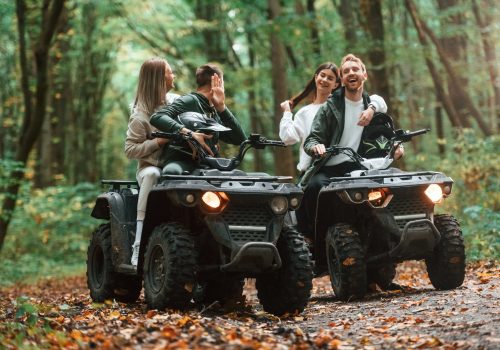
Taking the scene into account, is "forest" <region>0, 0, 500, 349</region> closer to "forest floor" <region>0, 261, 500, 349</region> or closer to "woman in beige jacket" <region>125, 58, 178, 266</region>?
"forest floor" <region>0, 261, 500, 349</region>

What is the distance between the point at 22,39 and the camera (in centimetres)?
1505

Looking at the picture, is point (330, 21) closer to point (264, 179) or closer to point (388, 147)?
point (388, 147)

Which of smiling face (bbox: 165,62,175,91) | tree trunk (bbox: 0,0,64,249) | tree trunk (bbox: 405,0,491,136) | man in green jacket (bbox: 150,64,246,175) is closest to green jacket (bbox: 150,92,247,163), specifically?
man in green jacket (bbox: 150,64,246,175)

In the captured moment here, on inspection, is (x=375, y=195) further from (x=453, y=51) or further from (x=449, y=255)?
(x=453, y=51)

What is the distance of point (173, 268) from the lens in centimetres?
643

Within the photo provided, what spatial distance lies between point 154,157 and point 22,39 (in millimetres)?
8340

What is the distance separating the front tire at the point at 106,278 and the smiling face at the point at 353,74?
9.72 feet

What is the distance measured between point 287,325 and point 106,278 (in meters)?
2.40

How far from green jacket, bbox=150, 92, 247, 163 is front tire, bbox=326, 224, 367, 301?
4.49 feet

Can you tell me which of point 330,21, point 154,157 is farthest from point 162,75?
point 330,21

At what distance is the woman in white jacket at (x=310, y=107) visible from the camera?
28.7 feet

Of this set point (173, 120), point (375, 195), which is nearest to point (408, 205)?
point (375, 195)

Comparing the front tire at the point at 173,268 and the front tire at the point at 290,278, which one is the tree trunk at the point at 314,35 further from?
the front tire at the point at 173,268

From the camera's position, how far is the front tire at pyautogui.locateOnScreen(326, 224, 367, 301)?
25.8ft
